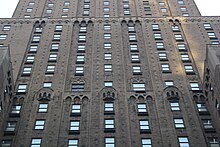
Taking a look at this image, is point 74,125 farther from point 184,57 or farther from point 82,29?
point 82,29

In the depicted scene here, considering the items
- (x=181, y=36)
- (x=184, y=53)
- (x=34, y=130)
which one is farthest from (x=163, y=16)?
(x=34, y=130)

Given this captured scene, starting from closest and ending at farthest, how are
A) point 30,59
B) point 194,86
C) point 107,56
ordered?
point 194,86 → point 30,59 → point 107,56

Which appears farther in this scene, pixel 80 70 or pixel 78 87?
pixel 80 70

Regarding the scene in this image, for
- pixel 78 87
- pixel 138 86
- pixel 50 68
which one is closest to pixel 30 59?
pixel 50 68

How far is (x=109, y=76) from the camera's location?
52000 mm

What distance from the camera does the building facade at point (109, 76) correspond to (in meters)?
43.1

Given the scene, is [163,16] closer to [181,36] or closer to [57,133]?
[181,36]

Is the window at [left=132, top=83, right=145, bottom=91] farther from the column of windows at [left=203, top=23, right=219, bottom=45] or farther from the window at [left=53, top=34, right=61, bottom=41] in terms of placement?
the window at [left=53, top=34, right=61, bottom=41]

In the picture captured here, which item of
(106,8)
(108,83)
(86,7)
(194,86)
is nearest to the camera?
(194,86)

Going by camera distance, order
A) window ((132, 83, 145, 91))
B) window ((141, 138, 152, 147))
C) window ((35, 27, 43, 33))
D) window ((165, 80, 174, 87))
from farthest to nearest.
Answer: window ((35, 27, 43, 33)), window ((165, 80, 174, 87)), window ((132, 83, 145, 91)), window ((141, 138, 152, 147))

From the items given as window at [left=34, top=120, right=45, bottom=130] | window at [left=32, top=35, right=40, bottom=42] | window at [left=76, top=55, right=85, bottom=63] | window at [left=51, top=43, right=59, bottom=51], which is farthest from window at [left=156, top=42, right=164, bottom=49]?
window at [left=34, top=120, right=45, bottom=130]

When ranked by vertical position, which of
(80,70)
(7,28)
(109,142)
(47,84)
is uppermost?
(7,28)

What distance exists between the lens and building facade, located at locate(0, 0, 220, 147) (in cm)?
4309

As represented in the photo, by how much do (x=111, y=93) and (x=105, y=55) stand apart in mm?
9725
